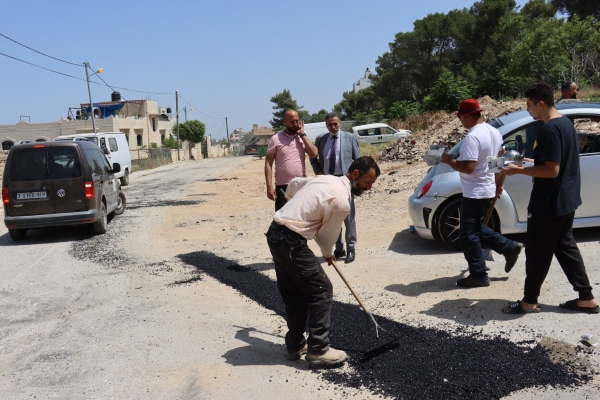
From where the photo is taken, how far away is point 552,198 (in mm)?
4496

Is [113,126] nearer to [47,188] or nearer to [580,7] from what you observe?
[580,7]

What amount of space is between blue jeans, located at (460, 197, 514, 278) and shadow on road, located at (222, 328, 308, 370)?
219 centimetres

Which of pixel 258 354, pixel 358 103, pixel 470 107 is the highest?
pixel 358 103

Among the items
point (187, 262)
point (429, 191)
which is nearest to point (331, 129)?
point (429, 191)

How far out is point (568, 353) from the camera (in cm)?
396

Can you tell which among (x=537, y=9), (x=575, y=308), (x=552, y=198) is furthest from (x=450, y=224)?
(x=537, y=9)

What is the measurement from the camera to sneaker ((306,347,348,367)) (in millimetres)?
3924

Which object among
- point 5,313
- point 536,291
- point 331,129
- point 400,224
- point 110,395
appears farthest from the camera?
point 400,224

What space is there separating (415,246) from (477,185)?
8.33ft

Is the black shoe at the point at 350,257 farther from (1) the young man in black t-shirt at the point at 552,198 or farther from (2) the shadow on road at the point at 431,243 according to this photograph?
(1) the young man in black t-shirt at the point at 552,198

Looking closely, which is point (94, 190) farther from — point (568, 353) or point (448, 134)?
point (448, 134)

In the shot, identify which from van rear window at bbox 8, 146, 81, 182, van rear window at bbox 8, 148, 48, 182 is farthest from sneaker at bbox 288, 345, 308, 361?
van rear window at bbox 8, 148, 48, 182

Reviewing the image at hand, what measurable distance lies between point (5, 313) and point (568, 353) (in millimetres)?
5539

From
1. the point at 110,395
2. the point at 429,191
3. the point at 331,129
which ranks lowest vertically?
the point at 110,395
